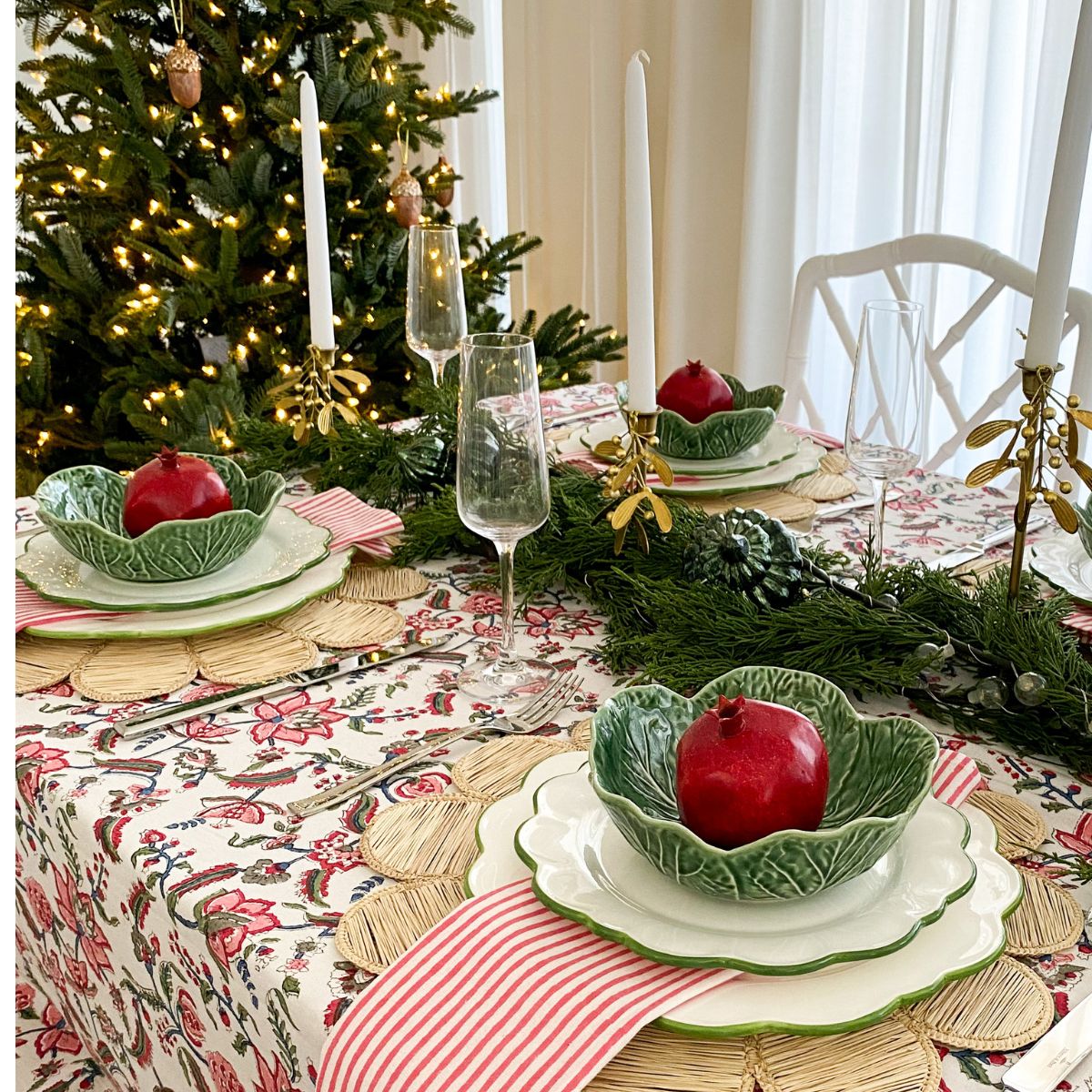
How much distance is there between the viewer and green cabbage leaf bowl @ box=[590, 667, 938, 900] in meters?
0.56

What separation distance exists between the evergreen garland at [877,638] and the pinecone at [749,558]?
0.01 m

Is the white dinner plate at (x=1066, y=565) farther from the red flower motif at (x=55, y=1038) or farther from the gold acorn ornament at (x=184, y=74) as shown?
the gold acorn ornament at (x=184, y=74)

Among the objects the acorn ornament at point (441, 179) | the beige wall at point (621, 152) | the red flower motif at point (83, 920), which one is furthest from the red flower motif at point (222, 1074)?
the beige wall at point (621, 152)

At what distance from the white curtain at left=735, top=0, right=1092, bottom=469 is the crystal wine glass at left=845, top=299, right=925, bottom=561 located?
1261 millimetres

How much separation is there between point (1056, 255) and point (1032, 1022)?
0.53m

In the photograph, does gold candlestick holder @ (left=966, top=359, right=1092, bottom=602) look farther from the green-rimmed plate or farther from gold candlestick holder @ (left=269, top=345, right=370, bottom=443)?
gold candlestick holder @ (left=269, top=345, right=370, bottom=443)

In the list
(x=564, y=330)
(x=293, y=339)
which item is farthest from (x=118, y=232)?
(x=564, y=330)

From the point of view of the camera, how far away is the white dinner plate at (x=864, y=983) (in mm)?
528

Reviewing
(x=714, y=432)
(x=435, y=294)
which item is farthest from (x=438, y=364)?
(x=714, y=432)

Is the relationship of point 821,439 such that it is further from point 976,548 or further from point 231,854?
point 231,854

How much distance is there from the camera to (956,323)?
6.04 feet

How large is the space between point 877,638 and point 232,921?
488mm

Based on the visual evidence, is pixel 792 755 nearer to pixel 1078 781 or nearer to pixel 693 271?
pixel 1078 781

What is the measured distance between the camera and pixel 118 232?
229 cm
